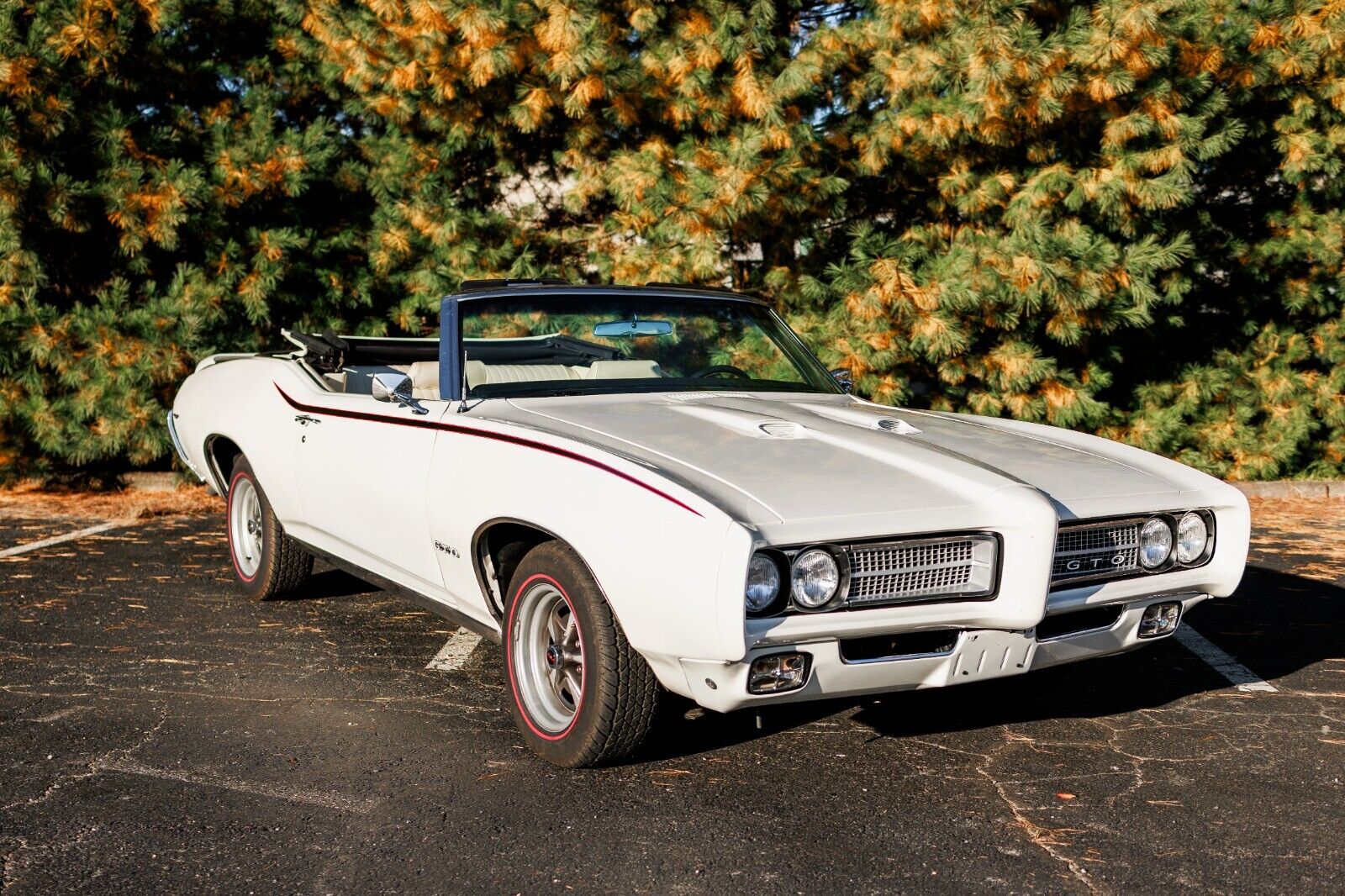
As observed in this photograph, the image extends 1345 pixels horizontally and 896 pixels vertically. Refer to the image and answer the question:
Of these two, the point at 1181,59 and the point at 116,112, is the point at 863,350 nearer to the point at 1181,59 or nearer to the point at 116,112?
the point at 1181,59

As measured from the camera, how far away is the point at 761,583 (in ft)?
10.5

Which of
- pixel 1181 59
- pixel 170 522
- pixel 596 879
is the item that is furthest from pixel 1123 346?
pixel 596 879

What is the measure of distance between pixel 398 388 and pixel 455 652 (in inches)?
46.3

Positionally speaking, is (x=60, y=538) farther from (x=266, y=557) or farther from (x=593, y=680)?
(x=593, y=680)

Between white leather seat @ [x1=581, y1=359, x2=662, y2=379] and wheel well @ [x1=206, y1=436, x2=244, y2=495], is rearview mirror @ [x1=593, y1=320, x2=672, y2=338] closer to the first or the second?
white leather seat @ [x1=581, y1=359, x2=662, y2=379]

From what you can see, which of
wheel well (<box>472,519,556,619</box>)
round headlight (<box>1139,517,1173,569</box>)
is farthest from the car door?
round headlight (<box>1139,517,1173,569</box>)

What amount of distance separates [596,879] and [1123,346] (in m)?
8.18

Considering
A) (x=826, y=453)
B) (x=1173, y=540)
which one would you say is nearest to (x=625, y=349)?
(x=826, y=453)

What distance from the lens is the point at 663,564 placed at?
3227mm

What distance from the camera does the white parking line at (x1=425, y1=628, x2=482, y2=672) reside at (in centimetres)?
494

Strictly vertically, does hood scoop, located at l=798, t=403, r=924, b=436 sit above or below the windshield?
below

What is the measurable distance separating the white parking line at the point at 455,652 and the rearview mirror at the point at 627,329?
1274mm

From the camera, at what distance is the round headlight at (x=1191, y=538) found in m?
3.89

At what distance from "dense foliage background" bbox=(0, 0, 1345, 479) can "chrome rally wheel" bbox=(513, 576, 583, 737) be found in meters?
5.17
